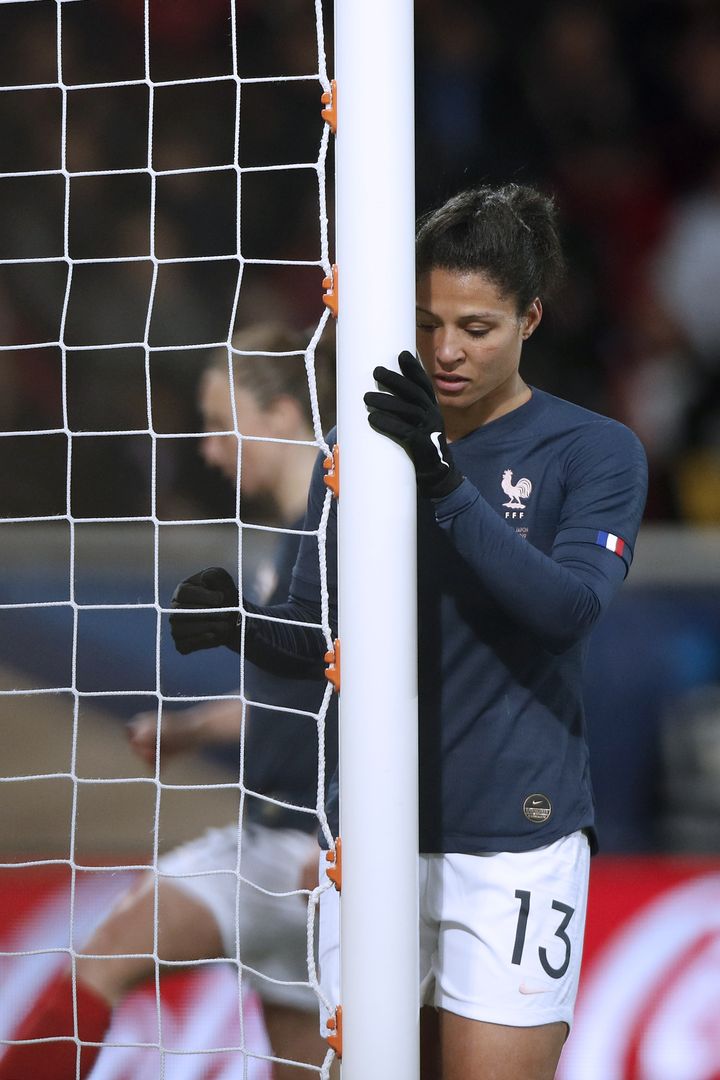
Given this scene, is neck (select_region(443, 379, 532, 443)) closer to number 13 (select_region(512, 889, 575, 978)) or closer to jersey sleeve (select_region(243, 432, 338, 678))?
jersey sleeve (select_region(243, 432, 338, 678))

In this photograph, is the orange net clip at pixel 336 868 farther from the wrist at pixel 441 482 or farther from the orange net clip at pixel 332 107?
the orange net clip at pixel 332 107

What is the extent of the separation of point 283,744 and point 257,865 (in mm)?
221

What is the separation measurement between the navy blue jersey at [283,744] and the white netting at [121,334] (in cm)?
28

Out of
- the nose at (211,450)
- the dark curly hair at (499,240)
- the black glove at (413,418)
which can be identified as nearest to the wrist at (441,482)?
the black glove at (413,418)

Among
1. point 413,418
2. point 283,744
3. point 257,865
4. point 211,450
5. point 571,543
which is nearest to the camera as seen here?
point 413,418

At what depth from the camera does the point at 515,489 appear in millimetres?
1110

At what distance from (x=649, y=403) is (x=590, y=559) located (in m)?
1.75

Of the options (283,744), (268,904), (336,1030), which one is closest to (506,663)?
(336,1030)

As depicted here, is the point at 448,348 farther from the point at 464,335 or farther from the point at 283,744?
the point at 283,744

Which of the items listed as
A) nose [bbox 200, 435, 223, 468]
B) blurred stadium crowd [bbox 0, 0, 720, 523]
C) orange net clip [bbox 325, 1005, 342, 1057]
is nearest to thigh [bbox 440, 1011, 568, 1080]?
orange net clip [bbox 325, 1005, 342, 1057]

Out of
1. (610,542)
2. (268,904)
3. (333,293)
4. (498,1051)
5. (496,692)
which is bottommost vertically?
(268,904)

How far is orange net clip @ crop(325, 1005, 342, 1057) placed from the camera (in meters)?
0.99

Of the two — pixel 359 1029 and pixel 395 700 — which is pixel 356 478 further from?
pixel 359 1029

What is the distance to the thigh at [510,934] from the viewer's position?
1074 mm
